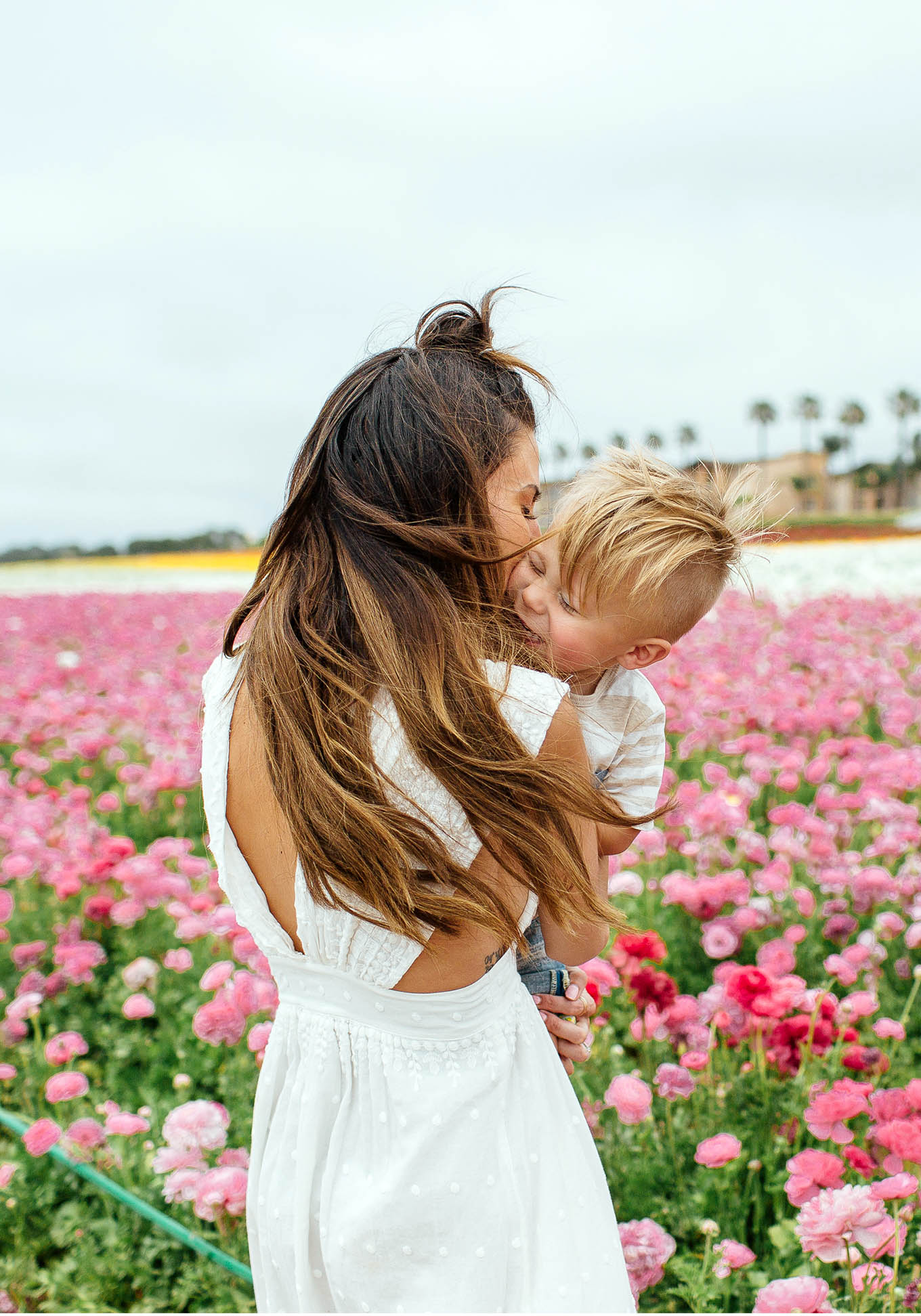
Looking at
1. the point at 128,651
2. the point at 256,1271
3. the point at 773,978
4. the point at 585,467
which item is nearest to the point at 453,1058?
the point at 256,1271

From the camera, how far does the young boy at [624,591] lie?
1299 mm

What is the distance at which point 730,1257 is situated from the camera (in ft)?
5.16

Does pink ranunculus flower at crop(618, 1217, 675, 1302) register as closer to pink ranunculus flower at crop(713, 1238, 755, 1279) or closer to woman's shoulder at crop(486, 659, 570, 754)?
pink ranunculus flower at crop(713, 1238, 755, 1279)

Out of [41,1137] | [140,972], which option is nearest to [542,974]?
[41,1137]

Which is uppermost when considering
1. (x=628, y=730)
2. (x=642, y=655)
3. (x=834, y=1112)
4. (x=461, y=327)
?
(x=461, y=327)

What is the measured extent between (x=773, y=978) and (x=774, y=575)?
11888mm

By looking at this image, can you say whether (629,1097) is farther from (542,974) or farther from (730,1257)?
(542,974)

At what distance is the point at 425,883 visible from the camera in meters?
1.12

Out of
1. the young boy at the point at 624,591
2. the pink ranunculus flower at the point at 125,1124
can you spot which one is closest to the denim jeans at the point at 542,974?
→ the young boy at the point at 624,591

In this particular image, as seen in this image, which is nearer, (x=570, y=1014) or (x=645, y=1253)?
(x=570, y=1014)

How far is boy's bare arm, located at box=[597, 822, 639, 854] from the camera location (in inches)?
50.6

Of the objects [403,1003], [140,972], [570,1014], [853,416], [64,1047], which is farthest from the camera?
[853,416]

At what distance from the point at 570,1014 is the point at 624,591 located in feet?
2.21

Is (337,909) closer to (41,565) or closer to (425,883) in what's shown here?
(425,883)
